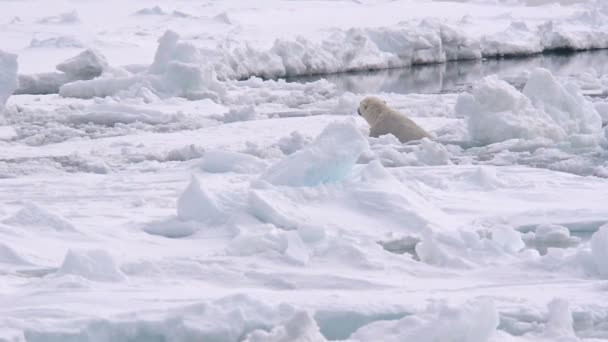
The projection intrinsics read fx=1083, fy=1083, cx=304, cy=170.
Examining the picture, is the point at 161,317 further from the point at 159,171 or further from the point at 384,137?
the point at 384,137

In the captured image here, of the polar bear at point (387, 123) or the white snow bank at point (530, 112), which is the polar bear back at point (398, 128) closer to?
the polar bear at point (387, 123)

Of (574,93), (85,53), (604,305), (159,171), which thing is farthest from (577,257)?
(85,53)

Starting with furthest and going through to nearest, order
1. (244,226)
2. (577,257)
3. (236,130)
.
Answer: (236,130) → (244,226) → (577,257)

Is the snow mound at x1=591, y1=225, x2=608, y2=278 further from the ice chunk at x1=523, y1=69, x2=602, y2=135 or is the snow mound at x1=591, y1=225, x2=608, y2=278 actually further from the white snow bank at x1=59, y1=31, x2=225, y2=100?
the white snow bank at x1=59, y1=31, x2=225, y2=100

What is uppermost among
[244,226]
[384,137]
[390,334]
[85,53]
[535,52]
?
[390,334]

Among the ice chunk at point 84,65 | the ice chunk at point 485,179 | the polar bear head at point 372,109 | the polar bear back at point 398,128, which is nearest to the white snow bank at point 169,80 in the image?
the ice chunk at point 84,65

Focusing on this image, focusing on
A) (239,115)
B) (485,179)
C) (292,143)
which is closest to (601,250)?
(485,179)
